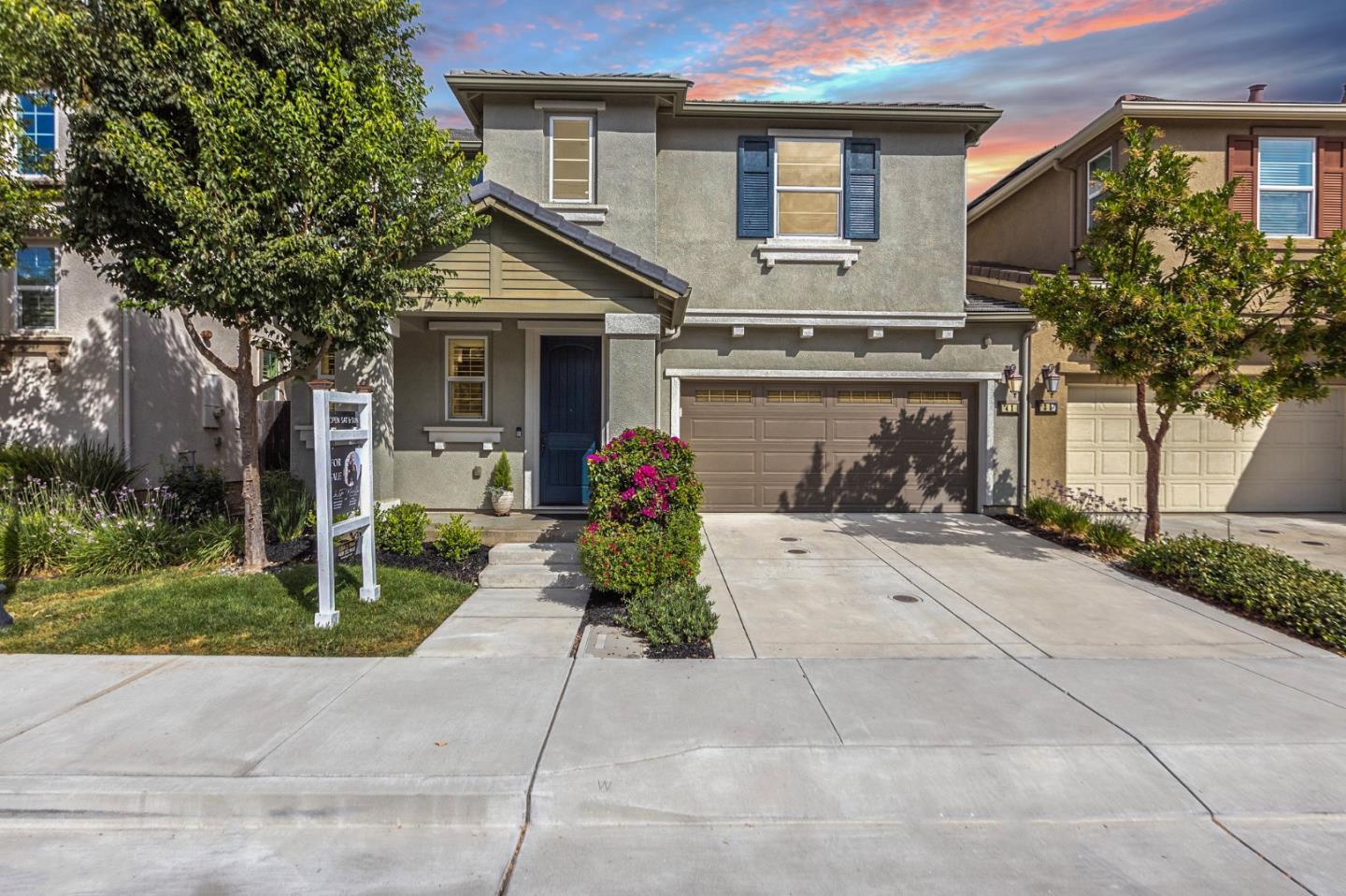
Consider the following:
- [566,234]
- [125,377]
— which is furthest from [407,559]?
[125,377]

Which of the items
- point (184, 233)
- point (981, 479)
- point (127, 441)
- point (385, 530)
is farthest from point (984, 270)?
point (127, 441)

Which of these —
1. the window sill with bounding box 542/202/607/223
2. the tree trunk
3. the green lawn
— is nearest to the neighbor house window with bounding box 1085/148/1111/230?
the window sill with bounding box 542/202/607/223

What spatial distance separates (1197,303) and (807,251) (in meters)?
5.24

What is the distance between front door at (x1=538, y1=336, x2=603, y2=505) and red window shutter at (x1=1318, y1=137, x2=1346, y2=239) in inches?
482

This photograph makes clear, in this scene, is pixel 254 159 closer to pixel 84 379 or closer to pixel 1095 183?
pixel 84 379

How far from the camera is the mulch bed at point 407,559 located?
7.57m

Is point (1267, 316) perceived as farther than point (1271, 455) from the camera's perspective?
No

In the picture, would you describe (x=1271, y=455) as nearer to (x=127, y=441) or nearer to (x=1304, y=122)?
(x=1304, y=122)

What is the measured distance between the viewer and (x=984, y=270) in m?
13.4

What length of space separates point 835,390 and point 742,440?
5.81 ft

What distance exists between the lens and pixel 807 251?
1095cm

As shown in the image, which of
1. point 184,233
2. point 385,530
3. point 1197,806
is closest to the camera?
point 1197,806

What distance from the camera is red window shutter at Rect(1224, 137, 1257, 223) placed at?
37.2 ft

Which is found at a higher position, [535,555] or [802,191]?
[802,191]
